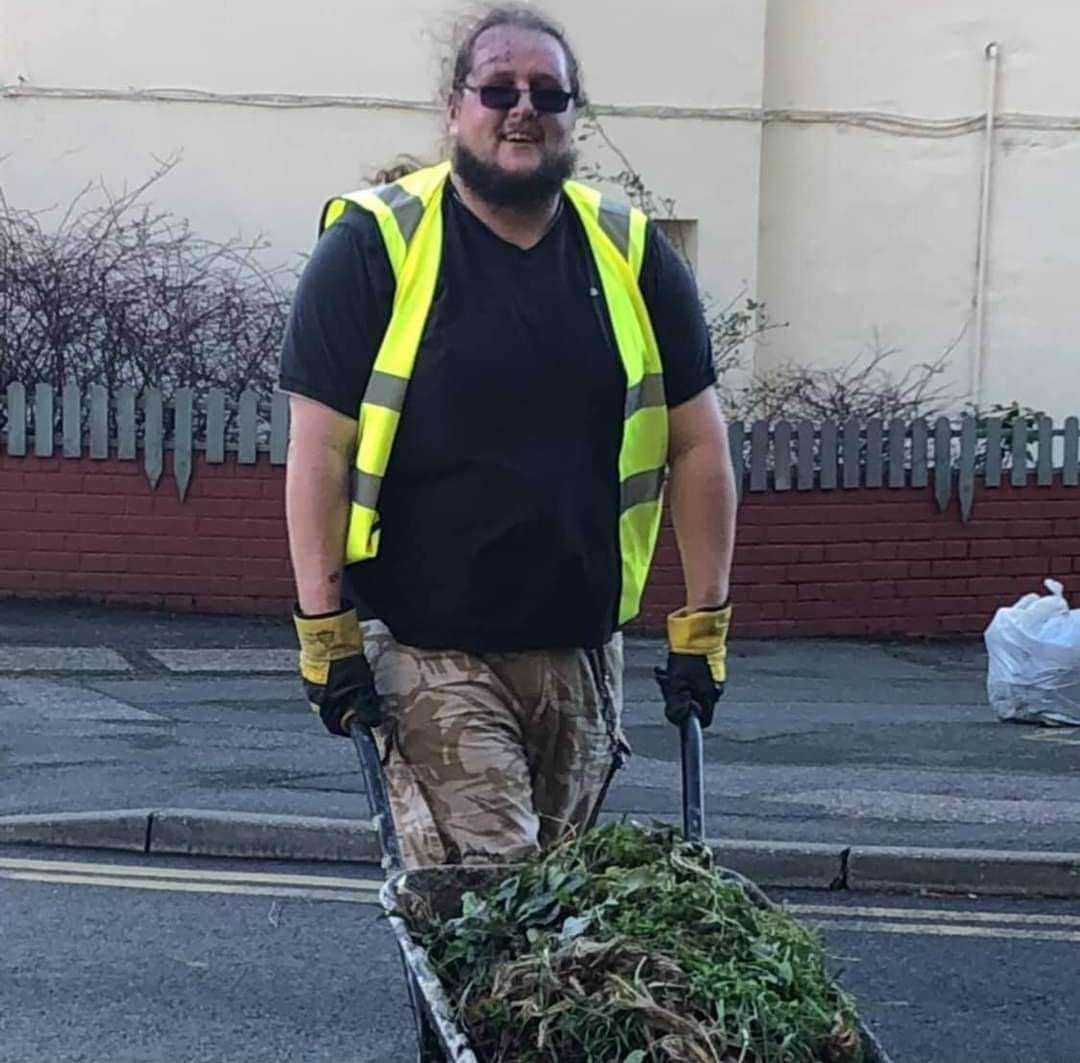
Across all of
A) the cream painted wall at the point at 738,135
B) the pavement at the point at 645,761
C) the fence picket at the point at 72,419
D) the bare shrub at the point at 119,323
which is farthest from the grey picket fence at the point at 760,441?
the cream painted wall at the point at 738,135

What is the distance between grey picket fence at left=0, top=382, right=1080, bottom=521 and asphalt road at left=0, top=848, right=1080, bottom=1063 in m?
5.27

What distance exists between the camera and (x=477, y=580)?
145 inches

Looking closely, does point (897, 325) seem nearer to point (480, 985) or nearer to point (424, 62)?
point (424, 62)

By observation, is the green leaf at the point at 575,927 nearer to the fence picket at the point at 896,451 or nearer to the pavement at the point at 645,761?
the pavement at the point at 645,761

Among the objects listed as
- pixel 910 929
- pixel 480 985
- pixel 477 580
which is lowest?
pixel 910 929

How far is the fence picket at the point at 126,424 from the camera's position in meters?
11.9

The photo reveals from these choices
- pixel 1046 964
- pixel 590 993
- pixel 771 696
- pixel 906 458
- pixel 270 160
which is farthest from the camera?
pixel 270 160

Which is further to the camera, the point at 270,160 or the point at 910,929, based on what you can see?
the point at 270,160

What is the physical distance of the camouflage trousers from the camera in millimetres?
3672

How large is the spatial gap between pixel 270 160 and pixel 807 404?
426 cm

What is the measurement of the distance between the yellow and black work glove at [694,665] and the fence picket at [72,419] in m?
8.52

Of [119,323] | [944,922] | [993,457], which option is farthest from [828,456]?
[944,922]

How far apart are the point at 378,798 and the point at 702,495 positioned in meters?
0.88

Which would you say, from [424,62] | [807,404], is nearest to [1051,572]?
[807,404]
